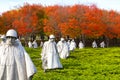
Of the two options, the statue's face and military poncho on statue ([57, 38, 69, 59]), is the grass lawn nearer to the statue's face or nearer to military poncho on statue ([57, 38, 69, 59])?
military poncho on statue ([57, 38, 69, 59])

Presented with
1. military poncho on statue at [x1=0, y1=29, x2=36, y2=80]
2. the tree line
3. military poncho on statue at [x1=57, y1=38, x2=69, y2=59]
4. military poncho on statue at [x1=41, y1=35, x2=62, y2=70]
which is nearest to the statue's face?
military poncho on statue at [x1=0, y1=29, x2=36, y2=80]

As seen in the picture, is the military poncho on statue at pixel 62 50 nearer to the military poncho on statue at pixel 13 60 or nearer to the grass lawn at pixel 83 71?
the grass lawn at pixel 83 71

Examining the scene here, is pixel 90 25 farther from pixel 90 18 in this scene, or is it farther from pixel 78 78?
pixel 78 78

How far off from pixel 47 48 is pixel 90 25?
58935mm

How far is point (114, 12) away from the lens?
100625mm

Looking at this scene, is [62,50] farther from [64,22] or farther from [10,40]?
[64,22]

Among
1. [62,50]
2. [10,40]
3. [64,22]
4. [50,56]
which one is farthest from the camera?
[64,22]

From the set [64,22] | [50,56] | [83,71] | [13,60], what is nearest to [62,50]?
[50,56]

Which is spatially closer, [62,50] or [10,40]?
[10,40]

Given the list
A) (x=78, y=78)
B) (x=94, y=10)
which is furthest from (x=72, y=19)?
(x=78, y=78)

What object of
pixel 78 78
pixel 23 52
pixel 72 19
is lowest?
pixel 78 78

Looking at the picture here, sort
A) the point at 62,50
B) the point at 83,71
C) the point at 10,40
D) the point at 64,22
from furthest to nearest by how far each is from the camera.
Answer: the point at 64,22 < the point at 62,50 < the point at 83,71 < the point at 10,40

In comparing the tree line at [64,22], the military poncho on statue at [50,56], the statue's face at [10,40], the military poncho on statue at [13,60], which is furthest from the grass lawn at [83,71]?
the tree line at [64,22]

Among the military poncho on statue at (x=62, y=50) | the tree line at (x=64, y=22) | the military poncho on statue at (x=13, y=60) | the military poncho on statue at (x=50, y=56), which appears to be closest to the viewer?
the military poncho on statue at (x=13, y=60)
